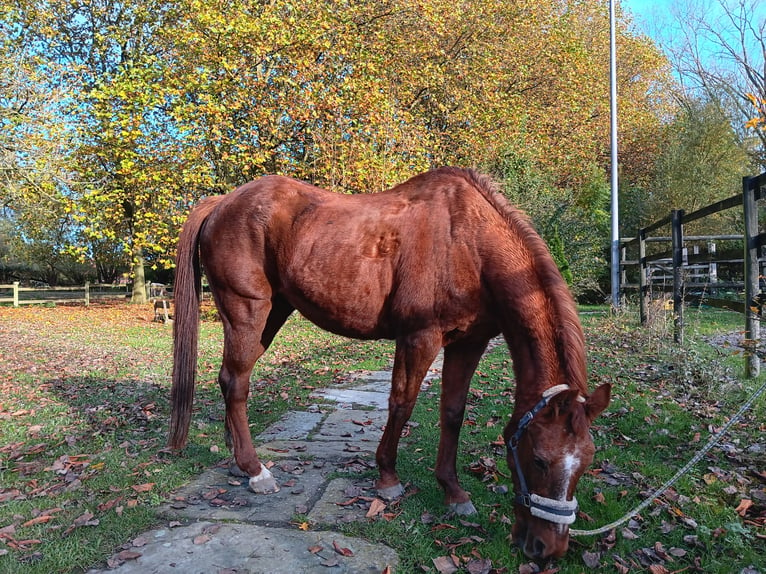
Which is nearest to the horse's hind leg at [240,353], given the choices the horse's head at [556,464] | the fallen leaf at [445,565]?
the fallen leaf at [445,565]

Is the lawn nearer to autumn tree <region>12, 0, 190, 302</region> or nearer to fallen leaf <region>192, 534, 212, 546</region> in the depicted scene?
fallen leaf <region>192, 534, 212, 546</region>

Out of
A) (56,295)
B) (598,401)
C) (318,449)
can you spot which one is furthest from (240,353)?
(56,295)

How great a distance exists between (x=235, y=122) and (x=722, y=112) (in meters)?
19.3

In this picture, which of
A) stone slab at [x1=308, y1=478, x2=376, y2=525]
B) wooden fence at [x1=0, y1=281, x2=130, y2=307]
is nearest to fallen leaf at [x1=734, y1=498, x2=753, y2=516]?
stone slab at [x1=308, y1=478, x2=376, y2=525]

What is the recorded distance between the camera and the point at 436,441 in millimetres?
4004

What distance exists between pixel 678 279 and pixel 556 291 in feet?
18.9

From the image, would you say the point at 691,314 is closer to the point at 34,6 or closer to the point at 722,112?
the point at 722,112

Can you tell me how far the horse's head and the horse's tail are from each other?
2.38 m

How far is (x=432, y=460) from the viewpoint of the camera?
11.9ft

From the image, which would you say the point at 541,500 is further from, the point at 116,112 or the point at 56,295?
the point at 56,295

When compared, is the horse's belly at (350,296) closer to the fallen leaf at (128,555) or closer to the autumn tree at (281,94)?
the fallen leaf at (128,555)

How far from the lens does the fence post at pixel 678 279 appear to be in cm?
695

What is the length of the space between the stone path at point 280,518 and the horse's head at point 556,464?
700 millimetres

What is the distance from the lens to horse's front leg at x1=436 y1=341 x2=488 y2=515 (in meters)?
2.98
